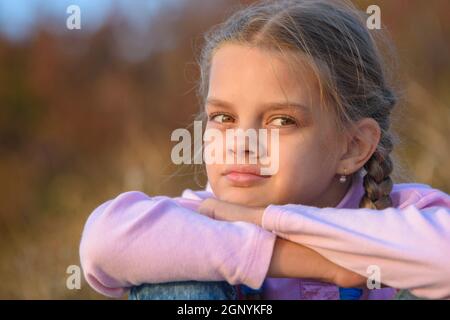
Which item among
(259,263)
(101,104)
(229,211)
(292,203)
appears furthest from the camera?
(101,104)

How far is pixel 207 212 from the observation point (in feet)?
6.47

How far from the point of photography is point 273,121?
202 cm

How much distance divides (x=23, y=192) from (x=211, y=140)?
11.4 feet

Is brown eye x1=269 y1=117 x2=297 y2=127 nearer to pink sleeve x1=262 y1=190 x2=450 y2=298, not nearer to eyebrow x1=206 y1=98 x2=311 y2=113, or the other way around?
eyebrow x1=206 y1=98 x2=311 y2=113

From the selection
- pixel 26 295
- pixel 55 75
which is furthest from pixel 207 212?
pixel 55 75

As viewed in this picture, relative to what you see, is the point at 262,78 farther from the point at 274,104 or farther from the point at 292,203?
the point at 292,203

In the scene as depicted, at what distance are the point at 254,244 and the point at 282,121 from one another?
400mm

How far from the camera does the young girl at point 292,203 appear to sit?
5.83ft

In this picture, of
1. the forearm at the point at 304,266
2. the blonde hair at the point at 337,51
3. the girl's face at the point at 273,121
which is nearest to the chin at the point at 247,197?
the girl's face at the point at 273,121

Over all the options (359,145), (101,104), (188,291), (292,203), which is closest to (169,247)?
(188,291)

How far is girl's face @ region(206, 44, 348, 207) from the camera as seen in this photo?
6.60ft

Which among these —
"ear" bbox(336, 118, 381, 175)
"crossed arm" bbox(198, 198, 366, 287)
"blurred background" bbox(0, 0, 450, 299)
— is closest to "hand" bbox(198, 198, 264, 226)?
"crossed arm" bbox(198, 198, 366, 287)

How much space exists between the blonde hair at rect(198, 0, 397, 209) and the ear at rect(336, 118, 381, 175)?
0.02 m
